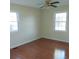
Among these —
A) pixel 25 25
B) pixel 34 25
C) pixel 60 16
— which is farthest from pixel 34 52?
pixel 60 16

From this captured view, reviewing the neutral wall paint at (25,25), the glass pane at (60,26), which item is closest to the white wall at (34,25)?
the neutral wall paint at (25,25)

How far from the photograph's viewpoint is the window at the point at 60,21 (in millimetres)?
5922

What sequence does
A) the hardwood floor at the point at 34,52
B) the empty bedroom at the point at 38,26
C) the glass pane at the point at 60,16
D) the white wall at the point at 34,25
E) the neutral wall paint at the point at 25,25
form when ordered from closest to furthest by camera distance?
1. the hardwood floor at the point at 34,52
2. the empty bedroom at the point at 38,26
3. the neutral wall paint at the point at 25,25
4. the white wall at the point at 34,25
5. the glass pane at the point at 60,16

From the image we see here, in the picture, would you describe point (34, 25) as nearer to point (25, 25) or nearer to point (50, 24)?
point (25, 25)

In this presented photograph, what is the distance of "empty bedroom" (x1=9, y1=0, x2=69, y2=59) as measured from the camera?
4.74 m

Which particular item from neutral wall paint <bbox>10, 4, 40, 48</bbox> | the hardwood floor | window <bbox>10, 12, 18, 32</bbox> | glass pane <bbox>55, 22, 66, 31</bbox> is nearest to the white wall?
neutral wall paint <bbox>10, 4, 40, 48</bbox>

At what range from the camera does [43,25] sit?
717 cm

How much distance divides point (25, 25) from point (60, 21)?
92.6 inches

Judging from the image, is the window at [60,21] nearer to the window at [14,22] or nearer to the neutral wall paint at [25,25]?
the neutral wall paint at [25,25]

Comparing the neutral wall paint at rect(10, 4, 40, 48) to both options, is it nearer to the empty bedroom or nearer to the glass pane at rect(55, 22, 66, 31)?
the empty bedroom

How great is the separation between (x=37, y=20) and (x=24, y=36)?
1.78 meters

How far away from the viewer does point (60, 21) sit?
6137 mm
